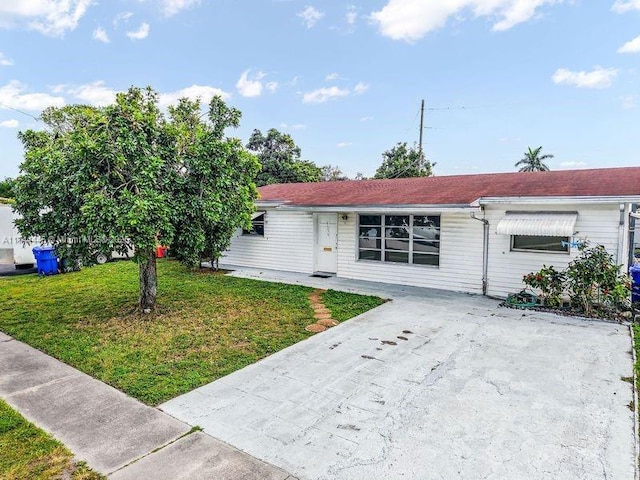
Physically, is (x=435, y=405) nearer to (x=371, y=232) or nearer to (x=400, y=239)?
(x=400, y=239)

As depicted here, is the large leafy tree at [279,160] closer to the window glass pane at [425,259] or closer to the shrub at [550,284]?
the window glass pane at [425,259]

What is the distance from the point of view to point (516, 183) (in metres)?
10.9

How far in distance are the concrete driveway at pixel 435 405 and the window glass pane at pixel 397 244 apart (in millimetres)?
4310

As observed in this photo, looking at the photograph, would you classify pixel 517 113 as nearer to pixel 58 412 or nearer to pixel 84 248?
pixel 84 248

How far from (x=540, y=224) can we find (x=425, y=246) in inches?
120

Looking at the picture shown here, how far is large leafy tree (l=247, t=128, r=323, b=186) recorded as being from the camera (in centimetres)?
3116

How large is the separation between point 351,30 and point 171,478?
20.3 metres

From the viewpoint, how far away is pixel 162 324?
7.54 meters

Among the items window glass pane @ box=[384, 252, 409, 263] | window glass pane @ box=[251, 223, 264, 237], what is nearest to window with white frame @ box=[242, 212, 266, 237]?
window glass pane @ box=[251, 223, 264, 237]

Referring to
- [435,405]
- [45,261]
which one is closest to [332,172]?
[45,261]

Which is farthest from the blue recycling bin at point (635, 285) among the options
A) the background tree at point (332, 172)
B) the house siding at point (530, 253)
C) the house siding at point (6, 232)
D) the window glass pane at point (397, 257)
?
the background tree at point (332, 172)

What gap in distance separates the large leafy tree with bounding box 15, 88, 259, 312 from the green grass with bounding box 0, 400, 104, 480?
10.8ft

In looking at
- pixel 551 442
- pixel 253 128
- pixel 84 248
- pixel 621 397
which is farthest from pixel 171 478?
pixel 253 128

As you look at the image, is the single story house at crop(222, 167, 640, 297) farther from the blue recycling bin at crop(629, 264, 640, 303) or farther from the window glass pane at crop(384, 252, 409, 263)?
the blue recycling bin at crop(629, 264, 640, 303)
